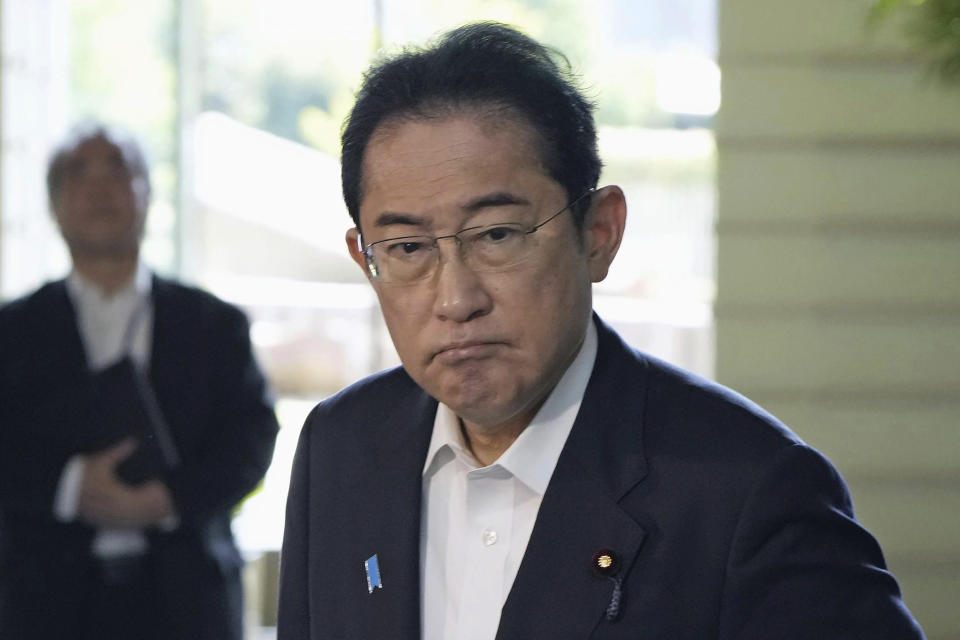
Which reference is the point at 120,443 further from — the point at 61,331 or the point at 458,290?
the point at 458,290

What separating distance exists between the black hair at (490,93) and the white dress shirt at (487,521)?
0.24m

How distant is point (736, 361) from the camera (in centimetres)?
374

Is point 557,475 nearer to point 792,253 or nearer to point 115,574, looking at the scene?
point 115,574

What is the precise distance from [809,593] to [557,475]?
0.34 meters

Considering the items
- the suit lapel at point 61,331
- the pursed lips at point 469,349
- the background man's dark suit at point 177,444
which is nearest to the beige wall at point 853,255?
the background man's dark suit at point 177,444

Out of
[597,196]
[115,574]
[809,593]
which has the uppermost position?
[597,196]

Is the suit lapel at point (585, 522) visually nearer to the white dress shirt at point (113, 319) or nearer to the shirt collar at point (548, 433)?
the shirt collar at point (548, 433)

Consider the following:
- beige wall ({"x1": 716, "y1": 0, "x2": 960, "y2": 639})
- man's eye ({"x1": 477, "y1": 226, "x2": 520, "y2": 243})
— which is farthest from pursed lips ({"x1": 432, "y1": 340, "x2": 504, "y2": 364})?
beige wall ({"x1": 716, "y1": 0, "x2": 960, "y2": 639})

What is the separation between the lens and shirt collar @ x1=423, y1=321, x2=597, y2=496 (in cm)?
153

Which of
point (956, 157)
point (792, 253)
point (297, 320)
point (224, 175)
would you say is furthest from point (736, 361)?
point (224, 175)

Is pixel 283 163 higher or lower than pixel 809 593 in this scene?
higher

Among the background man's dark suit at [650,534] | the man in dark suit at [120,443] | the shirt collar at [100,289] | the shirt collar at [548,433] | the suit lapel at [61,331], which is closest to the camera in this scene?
the background man's dark suit at [650,534]

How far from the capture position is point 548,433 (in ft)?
5.09

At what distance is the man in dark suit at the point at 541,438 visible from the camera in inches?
52.9
